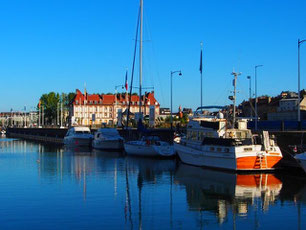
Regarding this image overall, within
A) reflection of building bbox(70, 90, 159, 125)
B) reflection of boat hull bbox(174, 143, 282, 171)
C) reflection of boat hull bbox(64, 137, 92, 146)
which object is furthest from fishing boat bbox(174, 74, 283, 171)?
reflection of building bbox(70, 90, 159, 125)

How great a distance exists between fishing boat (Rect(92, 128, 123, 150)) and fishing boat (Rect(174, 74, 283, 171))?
2577cm

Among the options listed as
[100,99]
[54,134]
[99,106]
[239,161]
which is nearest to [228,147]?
[239,161]

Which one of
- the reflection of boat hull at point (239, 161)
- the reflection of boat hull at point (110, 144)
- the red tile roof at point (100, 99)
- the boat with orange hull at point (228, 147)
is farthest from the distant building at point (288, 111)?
the red tile roof at point (100, 99)

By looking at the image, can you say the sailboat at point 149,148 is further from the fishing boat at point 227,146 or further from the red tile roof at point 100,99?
the red tile roof at point 100,99

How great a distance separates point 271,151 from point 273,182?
500cm

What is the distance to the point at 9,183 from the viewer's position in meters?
38.1

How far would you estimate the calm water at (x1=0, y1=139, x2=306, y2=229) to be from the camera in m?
24.0

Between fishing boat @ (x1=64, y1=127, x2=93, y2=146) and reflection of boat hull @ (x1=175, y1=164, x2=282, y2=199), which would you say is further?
fishing boat @ (x1=64, y1=127, x2=93, y2=146)

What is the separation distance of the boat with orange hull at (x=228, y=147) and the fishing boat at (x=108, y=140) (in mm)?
26795

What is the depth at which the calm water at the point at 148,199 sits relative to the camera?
2398cm

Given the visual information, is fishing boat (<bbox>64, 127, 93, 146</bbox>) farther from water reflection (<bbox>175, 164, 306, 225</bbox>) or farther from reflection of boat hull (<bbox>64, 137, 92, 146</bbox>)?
water reflection (<bbox>175, 164, 306, 225</bbox>)

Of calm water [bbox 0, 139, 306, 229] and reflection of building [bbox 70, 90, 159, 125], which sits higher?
reflection of building [bbox 70, 90, 159, 125]

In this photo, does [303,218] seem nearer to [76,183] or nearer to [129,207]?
[129,207]

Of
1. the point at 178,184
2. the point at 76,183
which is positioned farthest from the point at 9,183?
the point at 178,184
